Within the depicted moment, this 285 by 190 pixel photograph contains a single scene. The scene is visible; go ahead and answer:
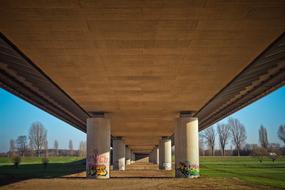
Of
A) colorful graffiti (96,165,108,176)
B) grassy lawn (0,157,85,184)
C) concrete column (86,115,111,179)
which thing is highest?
concrete column (86,115,111,179)

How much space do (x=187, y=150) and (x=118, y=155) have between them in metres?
43.1

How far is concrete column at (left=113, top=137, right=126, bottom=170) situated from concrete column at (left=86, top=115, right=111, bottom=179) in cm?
3857

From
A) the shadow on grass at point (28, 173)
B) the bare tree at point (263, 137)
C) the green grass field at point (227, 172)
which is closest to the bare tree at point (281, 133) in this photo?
the bare tree at point (263, 137)

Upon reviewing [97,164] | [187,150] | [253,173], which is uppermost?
[187,150]

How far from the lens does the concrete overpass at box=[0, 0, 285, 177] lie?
17.2 meters

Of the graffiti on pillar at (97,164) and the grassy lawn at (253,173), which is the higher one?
the graffiti on pillar at (97,164)

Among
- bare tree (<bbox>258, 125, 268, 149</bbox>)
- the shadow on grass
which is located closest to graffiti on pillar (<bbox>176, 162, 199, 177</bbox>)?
the shadow on grass

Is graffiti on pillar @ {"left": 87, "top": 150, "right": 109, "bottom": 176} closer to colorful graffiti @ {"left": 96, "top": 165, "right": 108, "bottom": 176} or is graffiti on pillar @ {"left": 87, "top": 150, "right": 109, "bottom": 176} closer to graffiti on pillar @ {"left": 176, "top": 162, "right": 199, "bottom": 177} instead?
colorful graffiti @ {"left": 96, "top": 165, "right": 108, "bottom": 176}

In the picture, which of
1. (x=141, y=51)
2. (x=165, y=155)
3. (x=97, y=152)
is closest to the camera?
(x=141, y=51)

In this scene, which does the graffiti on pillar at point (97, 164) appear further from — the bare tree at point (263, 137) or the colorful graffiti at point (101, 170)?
the bare tree at point (263, 137)

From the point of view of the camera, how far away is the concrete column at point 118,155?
8281cm

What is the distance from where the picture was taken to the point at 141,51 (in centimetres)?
2333

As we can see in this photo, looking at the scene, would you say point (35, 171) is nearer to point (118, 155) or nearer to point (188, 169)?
point (118, 155)

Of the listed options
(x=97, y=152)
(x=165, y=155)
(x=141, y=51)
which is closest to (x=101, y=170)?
(x=97, y=152)
